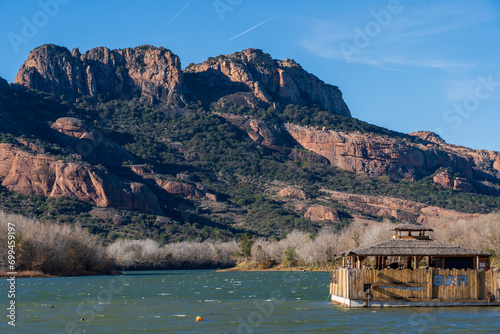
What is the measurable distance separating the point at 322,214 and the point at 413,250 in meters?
153

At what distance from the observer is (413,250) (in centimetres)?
4341

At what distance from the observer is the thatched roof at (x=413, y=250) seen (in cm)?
4294

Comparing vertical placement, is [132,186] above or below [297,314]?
above

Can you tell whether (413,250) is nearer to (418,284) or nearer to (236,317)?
(418,284)

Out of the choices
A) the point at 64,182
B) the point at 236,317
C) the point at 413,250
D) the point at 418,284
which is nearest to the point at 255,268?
the point at 64,182

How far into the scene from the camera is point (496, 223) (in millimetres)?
82125

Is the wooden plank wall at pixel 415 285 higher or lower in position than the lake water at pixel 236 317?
higher

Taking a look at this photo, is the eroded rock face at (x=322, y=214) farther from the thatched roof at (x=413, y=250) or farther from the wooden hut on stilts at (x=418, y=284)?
the wooden hut on stilts at (x=418, y=284)

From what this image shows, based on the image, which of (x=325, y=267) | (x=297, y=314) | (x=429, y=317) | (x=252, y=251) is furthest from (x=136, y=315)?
(x=252, y=251)

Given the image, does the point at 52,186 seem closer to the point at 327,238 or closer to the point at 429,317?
the point at 327,238

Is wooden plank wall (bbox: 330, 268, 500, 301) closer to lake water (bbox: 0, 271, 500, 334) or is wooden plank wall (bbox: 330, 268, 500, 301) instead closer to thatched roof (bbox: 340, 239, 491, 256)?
lake water (bbox: 0, 271, 500, 334)

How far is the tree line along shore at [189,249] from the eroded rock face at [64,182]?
98.7ft

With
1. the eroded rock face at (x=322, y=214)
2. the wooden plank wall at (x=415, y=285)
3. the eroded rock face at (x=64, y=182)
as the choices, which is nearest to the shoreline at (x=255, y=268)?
the eroded rock face at (x=322, y=214)

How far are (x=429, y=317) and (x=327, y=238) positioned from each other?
9327cm
